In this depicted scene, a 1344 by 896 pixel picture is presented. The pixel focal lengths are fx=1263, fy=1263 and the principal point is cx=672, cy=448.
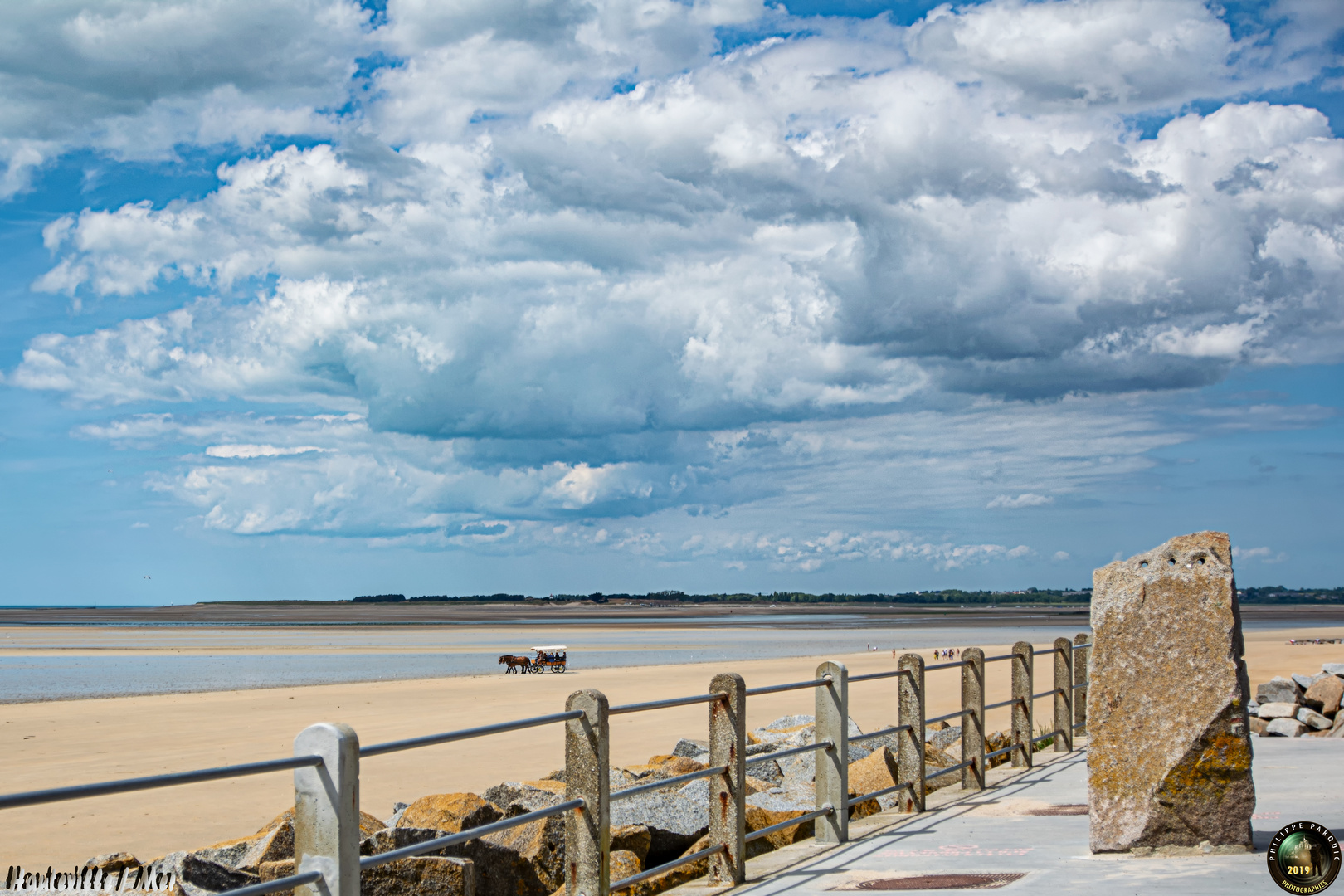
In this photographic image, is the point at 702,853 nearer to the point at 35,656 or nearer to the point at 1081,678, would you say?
the point at 1081,678

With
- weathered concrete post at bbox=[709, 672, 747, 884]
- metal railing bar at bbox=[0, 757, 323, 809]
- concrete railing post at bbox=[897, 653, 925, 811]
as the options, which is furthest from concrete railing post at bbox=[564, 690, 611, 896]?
concrete railing post at bbox=[897, 653, 925, 811]

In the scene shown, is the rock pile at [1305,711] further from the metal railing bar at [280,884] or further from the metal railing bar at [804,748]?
the metal railing bar at [280,884]

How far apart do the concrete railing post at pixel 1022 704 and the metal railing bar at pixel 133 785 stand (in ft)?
31.3

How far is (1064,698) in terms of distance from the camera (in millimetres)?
14312

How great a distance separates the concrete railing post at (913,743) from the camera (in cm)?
1020

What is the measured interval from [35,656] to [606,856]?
57323mm

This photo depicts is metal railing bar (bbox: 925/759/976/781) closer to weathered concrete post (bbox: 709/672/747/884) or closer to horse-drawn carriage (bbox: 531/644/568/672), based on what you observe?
weathered concrete post (bbox: 709/672/747/884)

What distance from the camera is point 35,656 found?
56.2m

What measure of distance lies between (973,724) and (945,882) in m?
4.26

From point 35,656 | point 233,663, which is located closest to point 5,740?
point 233,663

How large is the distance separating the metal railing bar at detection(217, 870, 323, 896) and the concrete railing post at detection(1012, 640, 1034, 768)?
9.34 m

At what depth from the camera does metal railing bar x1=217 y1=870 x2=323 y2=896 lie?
3872 mm

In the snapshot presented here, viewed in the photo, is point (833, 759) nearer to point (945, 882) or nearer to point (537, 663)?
point (945, 882)

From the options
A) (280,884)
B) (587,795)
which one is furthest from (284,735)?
(280,884)
